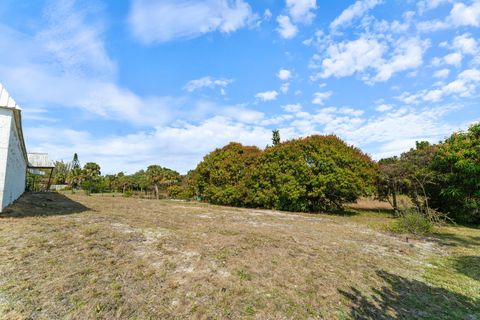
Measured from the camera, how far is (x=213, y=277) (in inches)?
170

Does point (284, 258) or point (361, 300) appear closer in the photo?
point (361, 300)

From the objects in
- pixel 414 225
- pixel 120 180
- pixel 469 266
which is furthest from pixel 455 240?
pixel 120 180

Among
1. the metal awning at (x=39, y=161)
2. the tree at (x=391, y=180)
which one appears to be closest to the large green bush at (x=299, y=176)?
the tree at (x=391, y=180)

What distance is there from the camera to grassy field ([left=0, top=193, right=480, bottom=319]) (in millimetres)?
3311

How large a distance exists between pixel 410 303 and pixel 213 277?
10.8 feet

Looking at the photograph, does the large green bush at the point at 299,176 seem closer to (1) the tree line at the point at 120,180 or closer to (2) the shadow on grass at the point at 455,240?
(2) the shadow on grass at the point at 455,240

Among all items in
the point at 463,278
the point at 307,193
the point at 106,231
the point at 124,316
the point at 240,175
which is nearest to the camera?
the point at 124,316

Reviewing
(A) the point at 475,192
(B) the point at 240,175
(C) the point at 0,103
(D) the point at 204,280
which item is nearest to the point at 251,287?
(D) the point at 204,280

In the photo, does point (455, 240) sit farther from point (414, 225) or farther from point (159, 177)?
point (159, 177)

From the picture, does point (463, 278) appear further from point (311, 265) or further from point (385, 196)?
point (385, 196)

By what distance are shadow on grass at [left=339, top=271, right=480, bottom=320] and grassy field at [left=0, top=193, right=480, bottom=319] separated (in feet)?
0.06

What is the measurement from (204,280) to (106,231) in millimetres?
3858

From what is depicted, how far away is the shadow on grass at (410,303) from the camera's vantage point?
11.9ft

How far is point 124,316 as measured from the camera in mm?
3041
